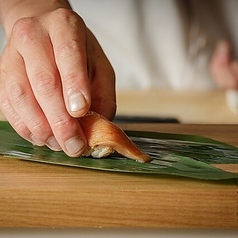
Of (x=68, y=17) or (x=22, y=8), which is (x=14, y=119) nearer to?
(x=68, y=17)

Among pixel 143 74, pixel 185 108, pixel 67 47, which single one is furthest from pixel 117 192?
pixel 143 74

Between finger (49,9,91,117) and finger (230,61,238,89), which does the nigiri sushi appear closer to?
finger (49,9,91,117)

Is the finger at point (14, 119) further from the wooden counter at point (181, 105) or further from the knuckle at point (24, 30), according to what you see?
the wooden counter at point (181, 105)

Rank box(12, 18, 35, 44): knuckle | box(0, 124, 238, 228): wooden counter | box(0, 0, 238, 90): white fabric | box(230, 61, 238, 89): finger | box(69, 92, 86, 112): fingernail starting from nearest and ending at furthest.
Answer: box(0, 124, 238, 228): wooden counter < box(69, 92, 86, 112): fingernail < box(12, 18, 35, 44): knuckle < box(230, 61, 238, 89): finger < box(0, 0, 238, 90): white fabric

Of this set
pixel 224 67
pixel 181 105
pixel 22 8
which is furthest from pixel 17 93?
pixel 224 67

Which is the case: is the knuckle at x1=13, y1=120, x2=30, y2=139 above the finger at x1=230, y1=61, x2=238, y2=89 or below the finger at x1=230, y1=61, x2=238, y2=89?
above

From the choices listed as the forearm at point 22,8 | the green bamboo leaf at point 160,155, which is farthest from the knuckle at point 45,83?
the forearm at point 22,8

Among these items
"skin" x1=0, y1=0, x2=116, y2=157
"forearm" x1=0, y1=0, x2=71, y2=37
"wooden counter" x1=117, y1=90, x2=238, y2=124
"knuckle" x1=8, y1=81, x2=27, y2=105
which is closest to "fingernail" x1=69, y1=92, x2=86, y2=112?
"skin" x1=0, y1=0, x2=116, y2=157
